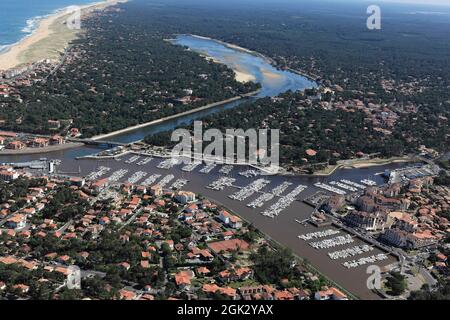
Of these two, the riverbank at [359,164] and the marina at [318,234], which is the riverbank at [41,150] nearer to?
the riverbank at [359,164]

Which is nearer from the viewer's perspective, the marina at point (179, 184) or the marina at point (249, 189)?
the marina at point (249, 189)

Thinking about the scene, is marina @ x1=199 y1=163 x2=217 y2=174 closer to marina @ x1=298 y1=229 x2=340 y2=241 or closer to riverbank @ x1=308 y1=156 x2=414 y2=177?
riverbank @ x1=308 y1=156 x2=414 y2=177

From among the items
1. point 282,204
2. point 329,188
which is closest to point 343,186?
point 329,188

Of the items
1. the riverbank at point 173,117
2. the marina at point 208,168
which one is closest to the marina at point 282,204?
the marina at point 208,168

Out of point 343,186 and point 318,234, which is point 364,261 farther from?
point 343,186

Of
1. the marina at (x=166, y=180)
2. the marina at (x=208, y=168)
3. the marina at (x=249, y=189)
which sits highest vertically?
the marina at (x=208, y=168)
